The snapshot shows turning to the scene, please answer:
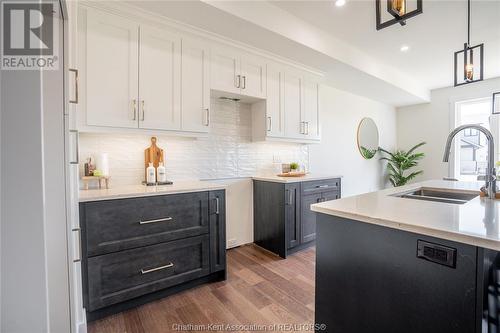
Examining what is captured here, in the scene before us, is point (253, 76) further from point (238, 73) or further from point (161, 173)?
point (161, 173)

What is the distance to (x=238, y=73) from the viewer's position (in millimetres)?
2545

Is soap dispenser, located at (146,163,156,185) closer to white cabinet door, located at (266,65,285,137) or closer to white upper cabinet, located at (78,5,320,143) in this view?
white upper cabinet, located at (78,5,320,143)

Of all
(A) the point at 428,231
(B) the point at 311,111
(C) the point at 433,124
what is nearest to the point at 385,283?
(A) the point at 428,231

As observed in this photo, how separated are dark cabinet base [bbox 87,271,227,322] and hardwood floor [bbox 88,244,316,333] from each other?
0.11 feet

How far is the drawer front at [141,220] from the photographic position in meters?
1.56

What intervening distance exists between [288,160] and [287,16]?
5.98 feet

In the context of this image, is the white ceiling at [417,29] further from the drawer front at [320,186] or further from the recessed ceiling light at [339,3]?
the drawer front at [320,186]

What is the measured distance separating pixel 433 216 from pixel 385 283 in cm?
36

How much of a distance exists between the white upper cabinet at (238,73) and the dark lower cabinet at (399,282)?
1775 mm

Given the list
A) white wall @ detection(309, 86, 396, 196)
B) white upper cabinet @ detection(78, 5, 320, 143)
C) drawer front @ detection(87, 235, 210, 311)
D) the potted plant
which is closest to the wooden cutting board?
white upper cabinet @ detection(78, 5, 320, 143)

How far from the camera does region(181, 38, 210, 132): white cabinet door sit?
86.3 inches

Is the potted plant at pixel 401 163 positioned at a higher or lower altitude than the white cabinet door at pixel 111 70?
lower

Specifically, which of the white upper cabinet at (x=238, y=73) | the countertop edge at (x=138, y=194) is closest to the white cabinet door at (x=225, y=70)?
the white upper cabinet at (x=238, y=73)

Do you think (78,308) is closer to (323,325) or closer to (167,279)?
(167,279)
